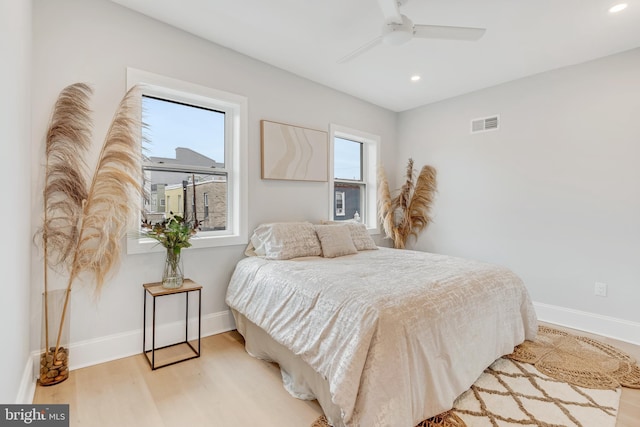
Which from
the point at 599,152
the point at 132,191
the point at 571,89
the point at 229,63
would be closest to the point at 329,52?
the point at 229,63

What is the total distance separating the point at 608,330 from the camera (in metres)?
2.92

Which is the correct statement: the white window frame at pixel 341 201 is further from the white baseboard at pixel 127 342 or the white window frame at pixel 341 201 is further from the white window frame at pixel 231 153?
the white baseboard at pixel 127 342

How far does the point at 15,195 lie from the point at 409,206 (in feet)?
13.5

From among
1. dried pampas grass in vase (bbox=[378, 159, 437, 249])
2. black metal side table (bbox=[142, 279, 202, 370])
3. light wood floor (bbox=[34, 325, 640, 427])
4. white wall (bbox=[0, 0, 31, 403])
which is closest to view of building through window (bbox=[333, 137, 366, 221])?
dried pampas grass in vase (bbox=[378, 159, 437, 249])

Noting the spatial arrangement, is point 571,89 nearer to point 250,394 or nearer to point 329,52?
point 329,52

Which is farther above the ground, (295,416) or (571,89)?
(571,89)

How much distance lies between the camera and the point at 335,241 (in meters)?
2.98

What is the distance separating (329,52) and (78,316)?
3.07 meters

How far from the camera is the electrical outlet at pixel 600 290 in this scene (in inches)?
117

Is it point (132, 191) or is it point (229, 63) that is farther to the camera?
point (229, 63)

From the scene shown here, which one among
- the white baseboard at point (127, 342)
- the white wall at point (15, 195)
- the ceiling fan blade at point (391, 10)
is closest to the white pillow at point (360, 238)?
the white baseboard at point (127, 342)

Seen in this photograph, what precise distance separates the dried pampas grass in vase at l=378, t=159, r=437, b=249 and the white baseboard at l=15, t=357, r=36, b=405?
3.86 m

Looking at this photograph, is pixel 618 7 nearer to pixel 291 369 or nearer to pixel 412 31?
Answer: pixel 412 31

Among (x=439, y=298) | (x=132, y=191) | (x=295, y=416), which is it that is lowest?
(x=295, y=416)
